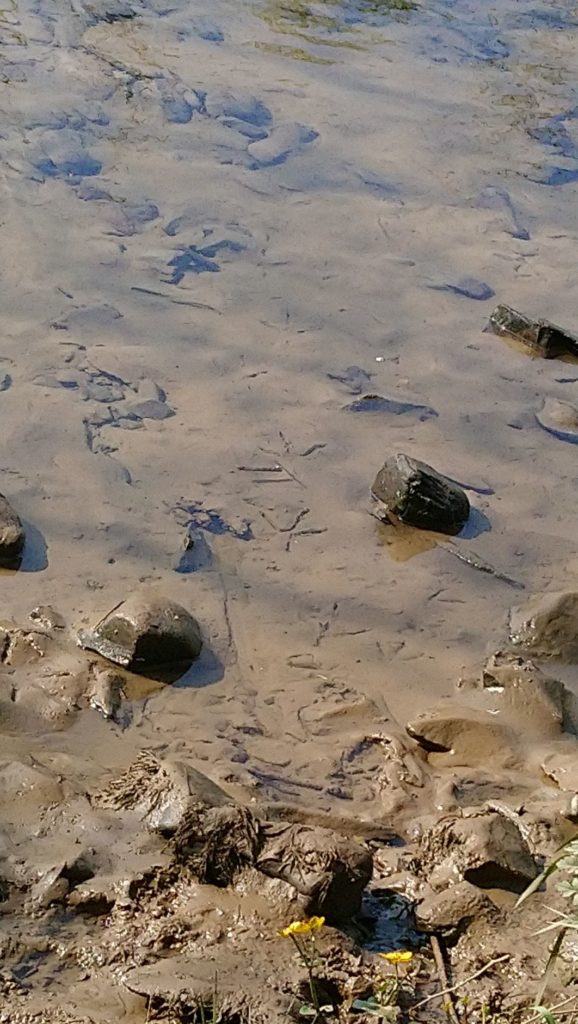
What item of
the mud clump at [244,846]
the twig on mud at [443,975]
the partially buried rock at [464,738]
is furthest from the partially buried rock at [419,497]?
the twig on mud at [443,975]

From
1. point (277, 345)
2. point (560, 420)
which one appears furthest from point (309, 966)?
point (277, 345)

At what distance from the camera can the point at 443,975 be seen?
2.40m

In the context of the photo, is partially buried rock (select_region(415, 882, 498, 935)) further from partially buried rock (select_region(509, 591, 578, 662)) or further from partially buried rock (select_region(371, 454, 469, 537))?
partially buried rock (select_region(371, 454, 469, 537))

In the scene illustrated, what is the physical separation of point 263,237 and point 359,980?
422 centimetres

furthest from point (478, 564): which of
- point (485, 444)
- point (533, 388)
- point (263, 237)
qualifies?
point (263, 237)

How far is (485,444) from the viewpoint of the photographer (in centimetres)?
468

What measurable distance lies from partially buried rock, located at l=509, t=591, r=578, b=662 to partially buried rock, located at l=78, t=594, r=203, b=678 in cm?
107

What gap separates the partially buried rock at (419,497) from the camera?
4117 millimetres

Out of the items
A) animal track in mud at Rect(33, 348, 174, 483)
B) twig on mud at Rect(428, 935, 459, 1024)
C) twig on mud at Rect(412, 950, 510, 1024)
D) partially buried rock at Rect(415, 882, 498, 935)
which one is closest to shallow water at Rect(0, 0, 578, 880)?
animal track in mud at Rect(33, 348, 174, 483)

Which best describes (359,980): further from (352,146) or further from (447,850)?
(352,146)

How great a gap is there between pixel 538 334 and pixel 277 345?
3.91 feet

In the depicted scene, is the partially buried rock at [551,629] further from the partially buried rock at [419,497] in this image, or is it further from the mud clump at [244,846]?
the mud clump at [244,846]

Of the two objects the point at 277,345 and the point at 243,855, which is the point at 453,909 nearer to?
the point at 243,855

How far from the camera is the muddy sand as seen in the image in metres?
2.50
